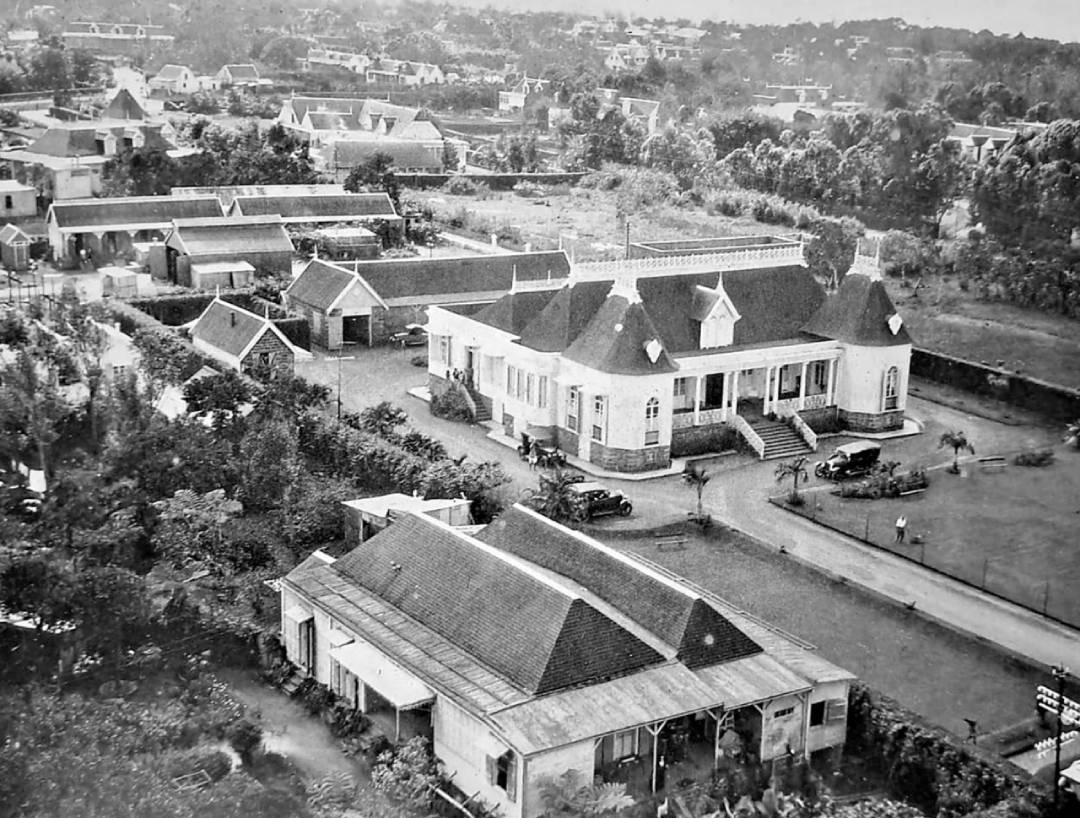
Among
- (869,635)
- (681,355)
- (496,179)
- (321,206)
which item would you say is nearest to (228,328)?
(681,355)

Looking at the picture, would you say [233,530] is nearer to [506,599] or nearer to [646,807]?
[506,599]

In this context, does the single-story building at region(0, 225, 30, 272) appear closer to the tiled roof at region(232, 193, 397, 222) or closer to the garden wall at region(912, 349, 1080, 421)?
the tiled roof at region(232, 193, 397, 222)

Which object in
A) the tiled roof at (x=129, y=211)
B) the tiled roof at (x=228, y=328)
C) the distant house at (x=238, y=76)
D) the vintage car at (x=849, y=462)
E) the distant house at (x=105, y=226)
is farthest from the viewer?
the distant house at (x=238, y=76)

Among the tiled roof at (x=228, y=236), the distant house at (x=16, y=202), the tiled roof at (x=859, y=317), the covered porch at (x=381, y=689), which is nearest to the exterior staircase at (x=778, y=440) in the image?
the tiled roof at (x=859, y=317)

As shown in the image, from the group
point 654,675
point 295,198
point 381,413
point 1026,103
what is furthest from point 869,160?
point 654,675

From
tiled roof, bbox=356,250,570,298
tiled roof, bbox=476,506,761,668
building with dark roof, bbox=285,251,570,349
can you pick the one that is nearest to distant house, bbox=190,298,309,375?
building with dark roof, bbox=285,251,570,349

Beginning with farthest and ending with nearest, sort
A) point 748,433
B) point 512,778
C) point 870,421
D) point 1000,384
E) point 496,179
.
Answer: point 496,179 < point 1000,384 < point 870,421 < point 748,433 < point 512,778

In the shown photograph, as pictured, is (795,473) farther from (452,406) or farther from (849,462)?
(452,406)

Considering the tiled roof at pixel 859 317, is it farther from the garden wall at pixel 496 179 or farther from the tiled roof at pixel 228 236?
the garden wall at pixel 496 179
